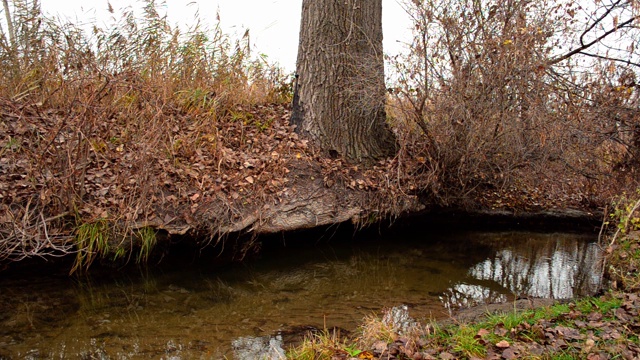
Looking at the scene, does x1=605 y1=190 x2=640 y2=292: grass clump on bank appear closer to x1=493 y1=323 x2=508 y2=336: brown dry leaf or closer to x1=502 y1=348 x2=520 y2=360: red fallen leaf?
x1=493 y1=323 x2=508 y2=336: brown dry leaf

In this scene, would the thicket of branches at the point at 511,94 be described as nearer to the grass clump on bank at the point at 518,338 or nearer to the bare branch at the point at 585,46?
the bare branch at the point at 585,46

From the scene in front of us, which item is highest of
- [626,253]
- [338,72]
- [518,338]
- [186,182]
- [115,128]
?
[338,72]

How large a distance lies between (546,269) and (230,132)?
5.36m

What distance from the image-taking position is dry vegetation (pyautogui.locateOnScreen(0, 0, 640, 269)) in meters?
6.06

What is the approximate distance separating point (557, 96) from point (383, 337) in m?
5.01

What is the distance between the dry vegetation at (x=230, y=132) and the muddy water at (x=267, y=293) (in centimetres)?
55

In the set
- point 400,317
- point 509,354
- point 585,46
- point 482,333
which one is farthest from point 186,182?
point 585,46

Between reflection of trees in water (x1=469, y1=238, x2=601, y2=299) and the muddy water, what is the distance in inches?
0.7

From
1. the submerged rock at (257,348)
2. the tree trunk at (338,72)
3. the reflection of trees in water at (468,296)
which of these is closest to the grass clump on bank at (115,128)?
the tree trunk at (338,72)

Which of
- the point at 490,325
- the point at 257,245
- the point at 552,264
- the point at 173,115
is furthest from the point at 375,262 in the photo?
the point at 173,115

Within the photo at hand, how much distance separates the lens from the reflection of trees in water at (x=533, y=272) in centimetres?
643

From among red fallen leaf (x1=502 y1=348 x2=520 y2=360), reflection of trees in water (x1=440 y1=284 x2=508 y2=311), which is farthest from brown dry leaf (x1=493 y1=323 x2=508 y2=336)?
reflection of trees in water (x1=440 y1=284 x2=508 y2=311)

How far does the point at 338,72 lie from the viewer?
26.8ft

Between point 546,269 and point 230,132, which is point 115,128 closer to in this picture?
point 230,132
